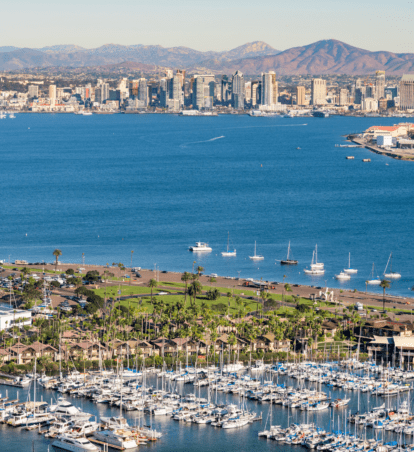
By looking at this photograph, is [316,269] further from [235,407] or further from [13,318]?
[235,407]

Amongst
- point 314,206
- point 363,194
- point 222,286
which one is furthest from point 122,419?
point 363,194

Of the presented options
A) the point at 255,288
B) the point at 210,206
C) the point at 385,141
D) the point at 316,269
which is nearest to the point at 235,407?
the point at 255,288

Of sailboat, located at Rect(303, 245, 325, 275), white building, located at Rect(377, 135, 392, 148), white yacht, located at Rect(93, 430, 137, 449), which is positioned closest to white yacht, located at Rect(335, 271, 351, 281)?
sailboat, located at Rect(303, 245, 325, 275)

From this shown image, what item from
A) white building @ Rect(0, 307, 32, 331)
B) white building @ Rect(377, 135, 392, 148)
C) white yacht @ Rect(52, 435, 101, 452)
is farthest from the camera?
white building @ Rect(377, 135, 392, 148)

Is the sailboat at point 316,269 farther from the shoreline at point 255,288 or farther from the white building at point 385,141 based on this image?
the white building at point 385,141

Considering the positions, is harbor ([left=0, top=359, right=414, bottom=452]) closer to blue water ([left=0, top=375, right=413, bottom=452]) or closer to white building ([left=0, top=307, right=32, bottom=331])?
blue water ([left=0, top=375, right=413, bottom=452])
